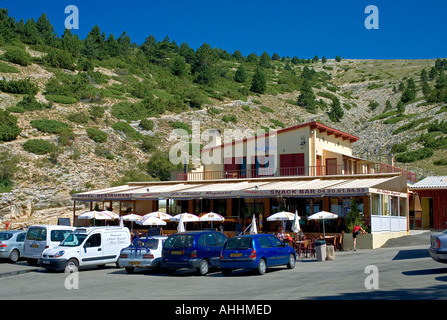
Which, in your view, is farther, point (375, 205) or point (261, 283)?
point (375, 205)

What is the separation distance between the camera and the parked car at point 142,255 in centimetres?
1775

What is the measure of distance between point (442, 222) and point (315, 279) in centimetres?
2565

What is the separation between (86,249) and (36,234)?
3.75m

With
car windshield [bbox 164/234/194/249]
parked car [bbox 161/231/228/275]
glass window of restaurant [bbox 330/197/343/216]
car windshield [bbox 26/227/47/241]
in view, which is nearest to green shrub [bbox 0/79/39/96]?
car windshield [bbox 26/227/47/241]

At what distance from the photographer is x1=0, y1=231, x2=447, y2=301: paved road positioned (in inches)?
433

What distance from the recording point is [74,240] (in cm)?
1917

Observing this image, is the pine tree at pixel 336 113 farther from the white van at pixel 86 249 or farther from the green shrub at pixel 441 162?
the white van at pixel 86 249

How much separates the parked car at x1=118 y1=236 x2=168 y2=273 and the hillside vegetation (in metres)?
26.4

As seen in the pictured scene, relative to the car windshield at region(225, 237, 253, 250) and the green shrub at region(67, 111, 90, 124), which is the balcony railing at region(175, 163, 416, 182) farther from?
the green shrub at region(67, 111, 90, 124)

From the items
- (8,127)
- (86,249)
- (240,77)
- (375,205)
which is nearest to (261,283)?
(86,249)

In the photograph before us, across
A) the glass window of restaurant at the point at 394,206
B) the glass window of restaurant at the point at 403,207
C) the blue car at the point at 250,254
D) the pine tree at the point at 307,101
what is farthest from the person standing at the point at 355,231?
the pine tree at the point at 307,101

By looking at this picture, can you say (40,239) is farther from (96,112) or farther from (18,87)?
(18,87)

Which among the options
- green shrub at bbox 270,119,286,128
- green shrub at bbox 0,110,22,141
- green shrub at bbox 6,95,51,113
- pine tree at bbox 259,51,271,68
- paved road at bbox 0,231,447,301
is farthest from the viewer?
pine tree at bbox 259,51,271,68
